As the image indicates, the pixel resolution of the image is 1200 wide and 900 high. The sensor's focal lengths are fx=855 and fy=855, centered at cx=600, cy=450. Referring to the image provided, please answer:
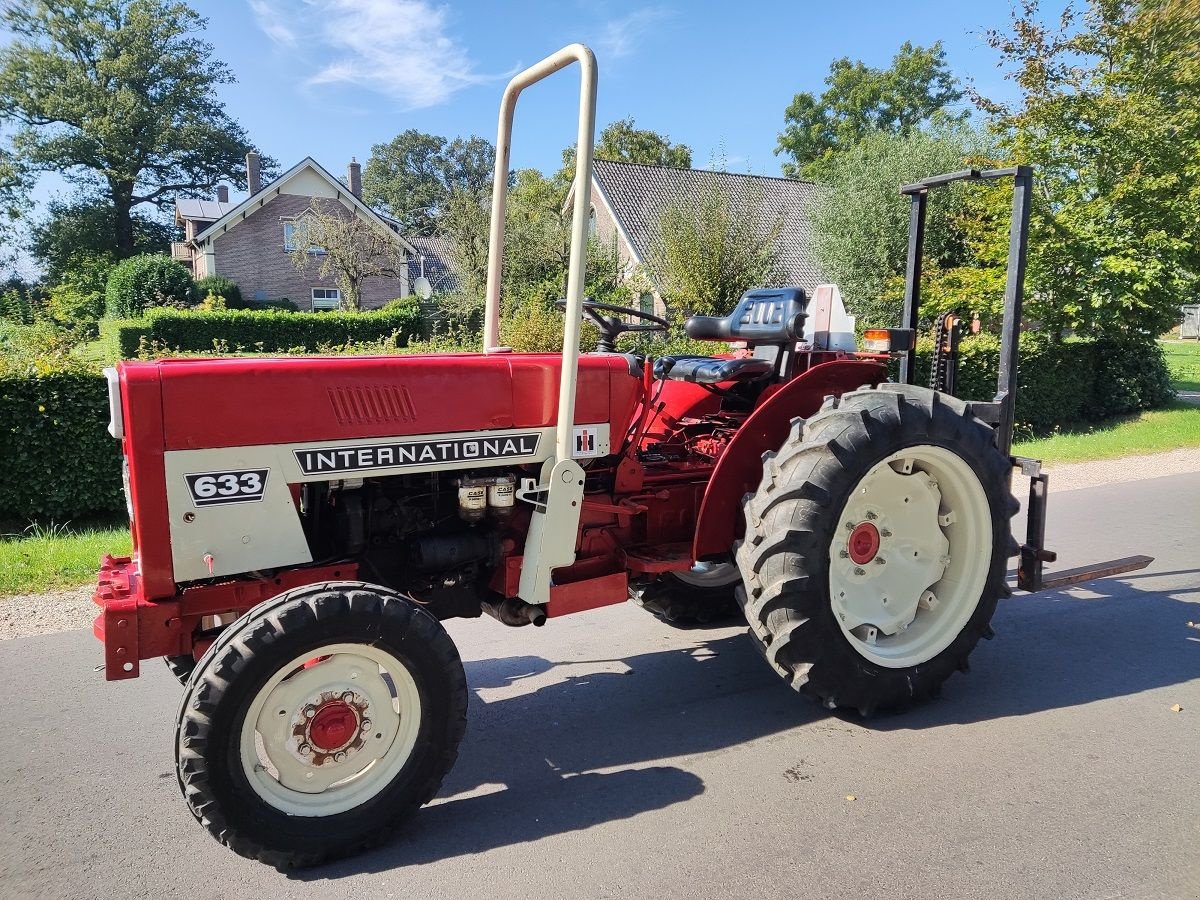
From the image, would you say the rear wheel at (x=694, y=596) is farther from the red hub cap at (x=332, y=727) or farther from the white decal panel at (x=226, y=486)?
the white decal panel at (x=226, y=486)

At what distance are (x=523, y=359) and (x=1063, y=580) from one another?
9.62 feet

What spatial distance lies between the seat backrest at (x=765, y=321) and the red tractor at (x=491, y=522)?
21 mm

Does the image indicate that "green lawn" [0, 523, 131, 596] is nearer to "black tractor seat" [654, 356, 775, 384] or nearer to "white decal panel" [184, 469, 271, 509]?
"white decal panel" [184, 469, 271, 509]

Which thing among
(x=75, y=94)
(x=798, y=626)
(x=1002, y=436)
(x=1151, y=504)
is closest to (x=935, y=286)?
(x=1151, y=504)

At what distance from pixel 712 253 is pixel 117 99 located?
4347cm

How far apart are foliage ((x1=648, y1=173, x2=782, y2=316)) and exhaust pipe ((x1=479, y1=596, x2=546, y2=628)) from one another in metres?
12.1

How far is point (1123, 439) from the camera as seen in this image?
11875mm

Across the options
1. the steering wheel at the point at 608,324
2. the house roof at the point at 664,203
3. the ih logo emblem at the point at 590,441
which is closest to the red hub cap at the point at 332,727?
the ih logo emblem at the point at 590,441

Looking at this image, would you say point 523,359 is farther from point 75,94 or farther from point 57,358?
point 75,94

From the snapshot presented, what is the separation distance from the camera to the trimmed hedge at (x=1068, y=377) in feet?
41.5

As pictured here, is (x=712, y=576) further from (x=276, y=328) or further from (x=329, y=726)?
(x=276, y=328)

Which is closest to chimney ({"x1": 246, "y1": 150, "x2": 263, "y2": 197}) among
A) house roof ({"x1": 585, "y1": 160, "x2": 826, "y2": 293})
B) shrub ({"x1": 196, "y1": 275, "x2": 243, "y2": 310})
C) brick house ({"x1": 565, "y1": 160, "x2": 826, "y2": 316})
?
shrub ({"x1": 196, "y1": 275, "x2": 243, "y2": 310})

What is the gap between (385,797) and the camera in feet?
9.11

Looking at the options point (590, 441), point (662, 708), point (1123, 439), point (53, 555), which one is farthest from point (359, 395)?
point (1123, 439)
